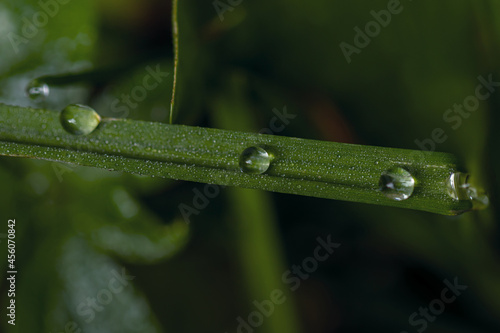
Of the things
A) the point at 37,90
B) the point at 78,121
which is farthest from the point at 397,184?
the point at 37,90

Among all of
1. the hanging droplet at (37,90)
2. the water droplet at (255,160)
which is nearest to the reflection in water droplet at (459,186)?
the water droplet at (255,160)

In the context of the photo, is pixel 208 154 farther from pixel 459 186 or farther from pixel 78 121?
pixel 459 186

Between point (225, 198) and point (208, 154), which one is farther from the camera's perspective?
point (225, 198)

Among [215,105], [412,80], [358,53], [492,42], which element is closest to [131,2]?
[215,105]

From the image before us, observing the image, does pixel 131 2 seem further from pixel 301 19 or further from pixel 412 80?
pixel 412 80

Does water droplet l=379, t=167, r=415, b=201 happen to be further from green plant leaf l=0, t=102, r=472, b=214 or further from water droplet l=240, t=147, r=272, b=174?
water droplet l=240, t=147, r=272, b=174
